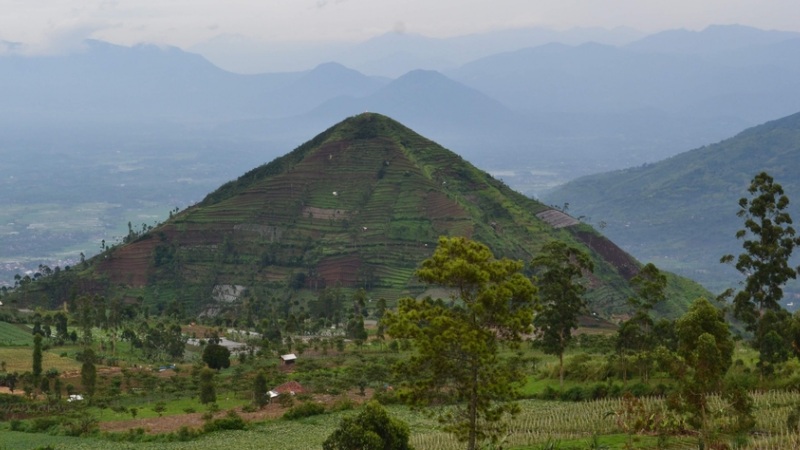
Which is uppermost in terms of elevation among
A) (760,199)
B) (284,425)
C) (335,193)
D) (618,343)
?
(335,193)

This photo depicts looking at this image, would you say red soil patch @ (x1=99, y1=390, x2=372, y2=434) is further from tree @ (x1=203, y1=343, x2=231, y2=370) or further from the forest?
tree @ (x1=203, y1=343, x2=231, y2=370)

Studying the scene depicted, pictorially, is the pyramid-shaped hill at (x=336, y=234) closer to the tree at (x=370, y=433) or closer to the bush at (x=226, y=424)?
the bush at (x=226, y=424)

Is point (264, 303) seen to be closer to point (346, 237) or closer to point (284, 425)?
point (346, 237)

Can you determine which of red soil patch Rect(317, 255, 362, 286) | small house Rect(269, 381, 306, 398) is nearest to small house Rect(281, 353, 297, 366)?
small house Rect(269, 381, 306, 398)

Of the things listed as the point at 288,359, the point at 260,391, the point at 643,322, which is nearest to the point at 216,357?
the point at 288,359

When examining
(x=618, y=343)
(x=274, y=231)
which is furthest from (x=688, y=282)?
(x=618, y=343)

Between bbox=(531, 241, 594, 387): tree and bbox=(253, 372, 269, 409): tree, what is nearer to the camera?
bbox=(531, 241, 594, 387): tree
